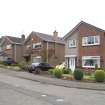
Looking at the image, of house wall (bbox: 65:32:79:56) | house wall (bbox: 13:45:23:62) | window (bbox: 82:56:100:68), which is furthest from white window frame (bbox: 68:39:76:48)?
house wall (bbox: 13:45:23:62)

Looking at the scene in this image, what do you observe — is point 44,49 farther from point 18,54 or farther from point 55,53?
point 18,54

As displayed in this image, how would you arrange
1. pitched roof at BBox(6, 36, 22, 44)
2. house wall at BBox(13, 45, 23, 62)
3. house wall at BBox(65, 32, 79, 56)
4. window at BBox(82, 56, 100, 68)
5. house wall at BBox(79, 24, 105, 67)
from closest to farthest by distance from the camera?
house wall at BBox(79, 24, 105, 67)
window at BBox(82, 56, 100, 68)
house wall at BBox(65, 32, 79, 56)
house wall at BBox(13, 45, 23, 62)
pitched roof at BBox(6, 36, 22, 44)

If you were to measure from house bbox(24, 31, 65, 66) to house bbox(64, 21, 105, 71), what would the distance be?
26.4 feet

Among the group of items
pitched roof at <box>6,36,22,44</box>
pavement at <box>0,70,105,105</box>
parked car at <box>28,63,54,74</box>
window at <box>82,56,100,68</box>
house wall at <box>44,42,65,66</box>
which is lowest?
pavement at <box>0,70,105,105</box>

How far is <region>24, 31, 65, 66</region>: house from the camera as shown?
50.4m

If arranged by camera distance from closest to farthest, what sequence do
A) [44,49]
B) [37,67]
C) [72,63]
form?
[37,67], [72,63], [44,49]

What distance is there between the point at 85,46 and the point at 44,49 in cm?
1194

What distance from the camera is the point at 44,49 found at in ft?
163

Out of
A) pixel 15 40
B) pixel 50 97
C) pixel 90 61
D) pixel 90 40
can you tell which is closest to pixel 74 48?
pixel 90 40

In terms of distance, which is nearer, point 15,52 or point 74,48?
point 74,48

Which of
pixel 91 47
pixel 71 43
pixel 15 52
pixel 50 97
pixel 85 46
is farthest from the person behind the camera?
pixel 15 52

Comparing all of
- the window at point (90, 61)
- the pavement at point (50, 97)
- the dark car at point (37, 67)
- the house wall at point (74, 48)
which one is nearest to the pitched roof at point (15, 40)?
the dark car at point (37, 67)

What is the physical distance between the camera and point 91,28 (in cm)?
3897

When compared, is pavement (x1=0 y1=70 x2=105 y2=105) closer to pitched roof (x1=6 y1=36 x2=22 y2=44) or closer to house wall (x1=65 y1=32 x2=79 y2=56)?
house wall (x1=65 y1=32 x2=79 y2=56)
